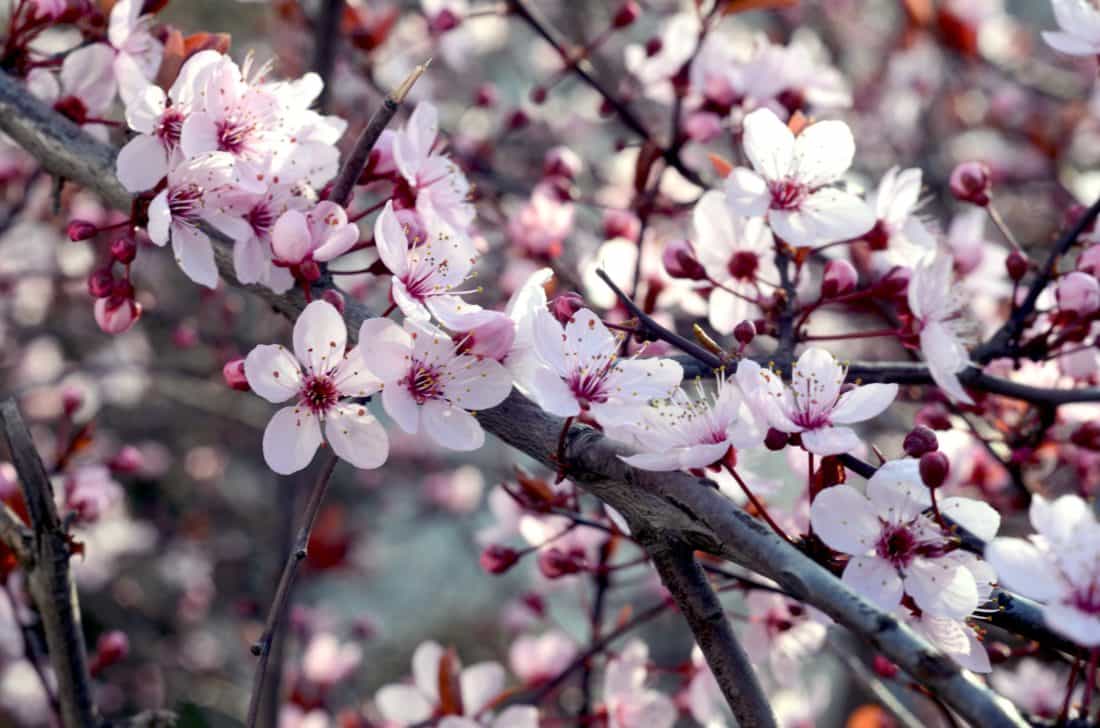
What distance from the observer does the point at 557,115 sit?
4.04 metres

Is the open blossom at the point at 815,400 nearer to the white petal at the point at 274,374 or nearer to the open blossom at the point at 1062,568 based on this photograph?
the open blossom at the point at 1062,568

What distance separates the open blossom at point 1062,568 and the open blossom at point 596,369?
377 mm

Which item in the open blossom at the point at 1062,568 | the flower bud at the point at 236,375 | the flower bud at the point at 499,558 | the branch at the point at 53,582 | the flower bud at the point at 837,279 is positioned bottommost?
the flower bud at the point at 499,558

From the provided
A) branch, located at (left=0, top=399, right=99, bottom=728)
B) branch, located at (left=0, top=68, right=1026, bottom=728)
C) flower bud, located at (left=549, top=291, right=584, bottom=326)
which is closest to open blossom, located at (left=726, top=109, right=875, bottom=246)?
flower bud, located at (left=549, top=291, right=584, bottom=326)

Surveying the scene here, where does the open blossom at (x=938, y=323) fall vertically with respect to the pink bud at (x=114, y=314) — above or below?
above

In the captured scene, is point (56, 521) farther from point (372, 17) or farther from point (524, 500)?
point (372, 17)

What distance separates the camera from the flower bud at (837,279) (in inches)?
53.0

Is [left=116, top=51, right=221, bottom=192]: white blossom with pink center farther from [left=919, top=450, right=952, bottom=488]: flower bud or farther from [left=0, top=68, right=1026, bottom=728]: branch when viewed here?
[left=919, top=450, right=952, bottom=488]: flower bud

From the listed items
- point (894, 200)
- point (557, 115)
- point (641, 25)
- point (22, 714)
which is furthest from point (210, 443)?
point (894, 200)

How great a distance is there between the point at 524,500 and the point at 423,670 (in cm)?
50

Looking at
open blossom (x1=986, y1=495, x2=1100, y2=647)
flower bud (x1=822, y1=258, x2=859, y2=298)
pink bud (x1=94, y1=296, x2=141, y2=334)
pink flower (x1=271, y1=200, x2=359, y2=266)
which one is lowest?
pink bud (x1=94, y1=296, x2=141, y2=334)

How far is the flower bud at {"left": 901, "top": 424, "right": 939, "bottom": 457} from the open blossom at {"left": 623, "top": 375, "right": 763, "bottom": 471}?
171 millimetres

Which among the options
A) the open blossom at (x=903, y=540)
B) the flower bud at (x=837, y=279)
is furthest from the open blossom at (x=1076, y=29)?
the open blossom at (x=903, y=540)

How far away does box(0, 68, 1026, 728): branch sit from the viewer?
83cm
